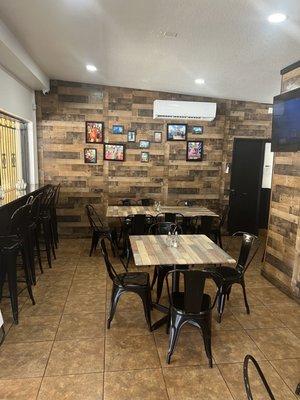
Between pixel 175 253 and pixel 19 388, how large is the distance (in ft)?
5.60

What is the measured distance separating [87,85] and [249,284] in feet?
15.2

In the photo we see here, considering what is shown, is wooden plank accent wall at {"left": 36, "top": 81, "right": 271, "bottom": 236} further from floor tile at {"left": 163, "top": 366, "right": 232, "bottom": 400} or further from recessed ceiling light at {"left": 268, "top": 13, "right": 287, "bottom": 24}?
floor tile at {"left": 163, "top": 366, "right": 232, "bottom": 400}

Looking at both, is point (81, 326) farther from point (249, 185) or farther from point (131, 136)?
point (249, 185)

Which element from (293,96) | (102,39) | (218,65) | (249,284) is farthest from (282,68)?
(249,284)

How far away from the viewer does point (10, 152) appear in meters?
Answer: 5.06

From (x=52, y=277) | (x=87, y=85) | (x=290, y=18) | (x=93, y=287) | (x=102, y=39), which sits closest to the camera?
(x=290, y=18)

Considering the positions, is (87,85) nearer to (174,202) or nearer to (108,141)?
(108,141)

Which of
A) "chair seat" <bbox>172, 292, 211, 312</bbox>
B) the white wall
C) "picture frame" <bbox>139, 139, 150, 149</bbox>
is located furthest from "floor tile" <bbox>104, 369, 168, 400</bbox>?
"picture frame" <bbox>139, 139, 150, 149</bbox>

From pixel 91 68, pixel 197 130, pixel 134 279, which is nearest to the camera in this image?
pixel 134 279

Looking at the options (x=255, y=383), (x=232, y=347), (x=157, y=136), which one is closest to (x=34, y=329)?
(x=232, y=347)

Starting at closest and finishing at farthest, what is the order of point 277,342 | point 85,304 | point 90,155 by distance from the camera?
point 277,342, point 85,304, point 90,155

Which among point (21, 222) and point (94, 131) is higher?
point (94, 131)

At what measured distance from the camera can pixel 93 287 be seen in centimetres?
394

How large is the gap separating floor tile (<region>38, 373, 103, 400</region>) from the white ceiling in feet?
10.3
